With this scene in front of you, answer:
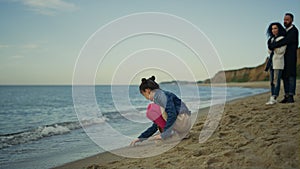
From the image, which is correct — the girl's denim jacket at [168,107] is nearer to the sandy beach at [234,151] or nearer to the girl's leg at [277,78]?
the sandy beach at [234,151]

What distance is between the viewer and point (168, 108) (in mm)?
4102

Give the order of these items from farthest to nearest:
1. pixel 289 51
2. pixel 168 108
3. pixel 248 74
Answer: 1. pixel 248 74
2. pixel 289 51
3. pixel 168 108

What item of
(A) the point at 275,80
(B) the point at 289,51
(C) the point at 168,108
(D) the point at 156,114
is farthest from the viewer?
(A) the point at 275,80

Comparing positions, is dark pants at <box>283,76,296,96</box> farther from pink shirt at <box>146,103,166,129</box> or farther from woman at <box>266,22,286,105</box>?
pink shirt at <box>146,103,166,129</box>

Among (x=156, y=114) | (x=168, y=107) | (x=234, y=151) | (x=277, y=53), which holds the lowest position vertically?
(x=234, y=151)

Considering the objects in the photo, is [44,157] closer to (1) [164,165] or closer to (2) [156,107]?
(2) [156,107]

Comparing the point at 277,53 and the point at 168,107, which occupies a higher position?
the point at 277,53

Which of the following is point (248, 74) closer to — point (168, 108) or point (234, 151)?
point (168, 108)

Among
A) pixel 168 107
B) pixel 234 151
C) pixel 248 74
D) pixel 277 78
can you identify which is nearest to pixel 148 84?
pixel 168 107

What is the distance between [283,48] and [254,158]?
437 centimetres

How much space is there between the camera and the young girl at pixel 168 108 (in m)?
4.12

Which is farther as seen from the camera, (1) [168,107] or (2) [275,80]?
(2) [275,80]

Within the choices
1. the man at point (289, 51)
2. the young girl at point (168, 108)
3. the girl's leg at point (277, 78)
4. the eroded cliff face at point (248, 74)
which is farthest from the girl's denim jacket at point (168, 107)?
the eroded cliff face at point (248, 74)

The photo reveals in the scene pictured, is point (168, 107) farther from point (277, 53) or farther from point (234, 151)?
point (277, 53)
